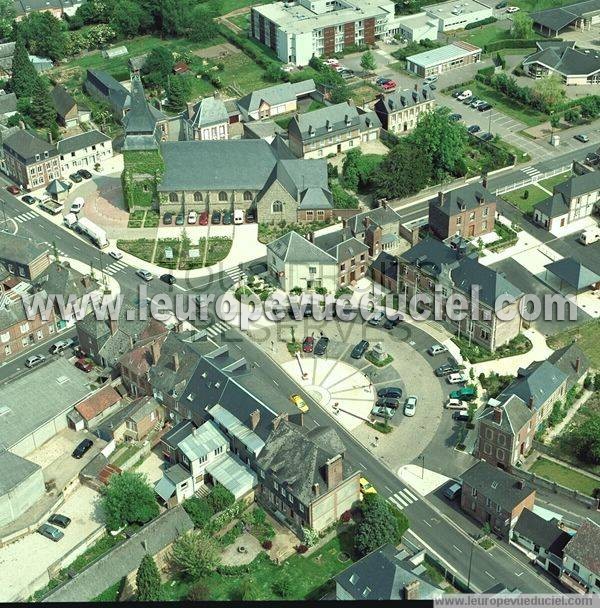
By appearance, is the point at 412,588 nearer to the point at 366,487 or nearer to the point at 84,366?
the point at 366,487

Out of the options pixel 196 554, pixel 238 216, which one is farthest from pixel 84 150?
pixel 196 554

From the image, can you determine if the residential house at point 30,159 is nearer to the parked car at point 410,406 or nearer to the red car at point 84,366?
the red car at point 84,366

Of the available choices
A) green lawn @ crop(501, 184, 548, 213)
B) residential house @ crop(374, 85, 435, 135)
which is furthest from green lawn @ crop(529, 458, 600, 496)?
residential house @ crop(374, 85, 435, 135)

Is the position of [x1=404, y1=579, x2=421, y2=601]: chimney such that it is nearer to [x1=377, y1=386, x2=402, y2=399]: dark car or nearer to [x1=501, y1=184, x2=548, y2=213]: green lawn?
[x1=377, y1=386, x2=402, y2=399]: dark car

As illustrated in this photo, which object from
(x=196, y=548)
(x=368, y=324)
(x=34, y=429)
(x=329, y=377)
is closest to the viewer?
(x=196, y=548)

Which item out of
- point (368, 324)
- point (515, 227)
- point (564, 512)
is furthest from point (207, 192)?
point (564, 512)

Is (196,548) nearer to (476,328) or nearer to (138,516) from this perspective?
(138,516)
